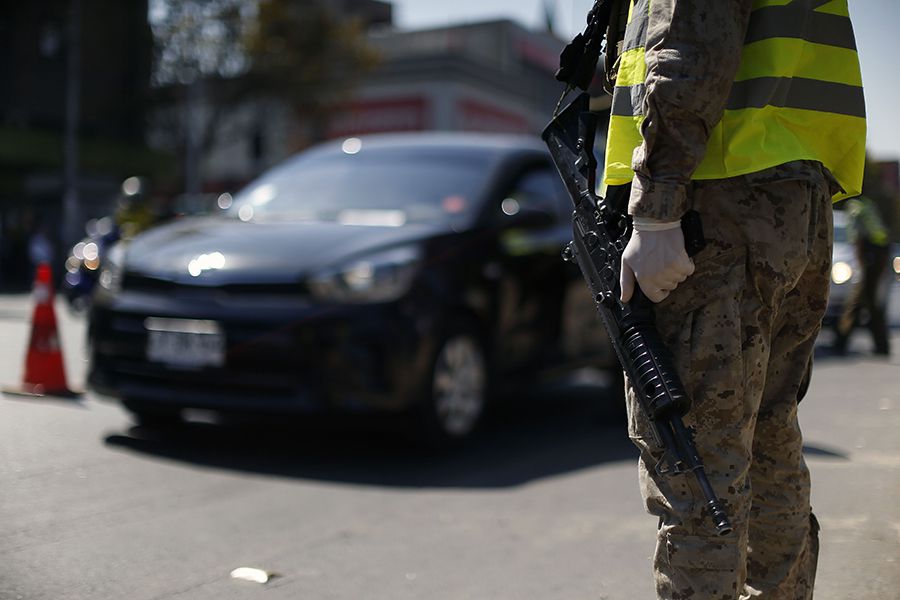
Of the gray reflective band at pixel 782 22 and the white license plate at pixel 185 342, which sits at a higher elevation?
the gray reflective band at pixel 782 22

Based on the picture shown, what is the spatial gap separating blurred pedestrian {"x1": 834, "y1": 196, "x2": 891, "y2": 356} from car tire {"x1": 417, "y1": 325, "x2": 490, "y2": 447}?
21.2ft

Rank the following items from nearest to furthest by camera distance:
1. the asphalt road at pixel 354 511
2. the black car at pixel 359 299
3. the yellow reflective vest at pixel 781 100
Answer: the yellow reflective vest at pixel 781 100 < the asphalt road at pixel 354 511 < the black car at pixel 359 299

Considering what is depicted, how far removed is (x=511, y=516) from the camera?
4.07 metres

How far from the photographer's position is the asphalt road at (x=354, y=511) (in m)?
3.26

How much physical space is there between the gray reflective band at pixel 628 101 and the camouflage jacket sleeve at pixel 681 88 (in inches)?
2.6

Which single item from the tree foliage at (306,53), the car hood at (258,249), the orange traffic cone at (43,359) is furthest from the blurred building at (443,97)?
the car hood at (258,249)

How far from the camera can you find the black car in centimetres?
469

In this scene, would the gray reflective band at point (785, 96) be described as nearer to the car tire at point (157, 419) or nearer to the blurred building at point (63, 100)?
the car tire at point (157, 419)

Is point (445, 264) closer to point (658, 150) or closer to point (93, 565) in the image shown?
point (93, 565)

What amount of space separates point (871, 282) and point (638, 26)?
943 centimetres

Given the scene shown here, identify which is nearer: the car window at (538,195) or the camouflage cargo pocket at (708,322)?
the camouflage cargo pocket at (708,322)

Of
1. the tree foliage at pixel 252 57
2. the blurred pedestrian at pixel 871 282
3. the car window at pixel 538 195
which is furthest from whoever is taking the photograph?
the tree foliage at pixel 252 57

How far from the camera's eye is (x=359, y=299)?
473 cm

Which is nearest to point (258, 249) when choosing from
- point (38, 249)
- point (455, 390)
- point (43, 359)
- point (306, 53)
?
point (455, 390)
